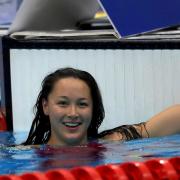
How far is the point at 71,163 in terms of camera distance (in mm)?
2199

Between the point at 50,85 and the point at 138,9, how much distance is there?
0.94 meters

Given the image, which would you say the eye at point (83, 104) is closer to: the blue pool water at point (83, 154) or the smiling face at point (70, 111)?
the smiling face at point (70, 111)

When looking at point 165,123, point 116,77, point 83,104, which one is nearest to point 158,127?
point 165,123

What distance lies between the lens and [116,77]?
3287mm

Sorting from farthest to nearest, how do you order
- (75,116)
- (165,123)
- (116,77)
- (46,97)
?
1. (116,77)
2. (165,123)
3. (46,97)
4. (75,116)

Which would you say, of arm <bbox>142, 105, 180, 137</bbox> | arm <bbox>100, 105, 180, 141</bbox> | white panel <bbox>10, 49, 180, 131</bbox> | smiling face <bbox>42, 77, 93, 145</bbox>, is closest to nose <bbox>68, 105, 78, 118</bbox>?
smiling face <bbox>42, 77, 93, 145</bbox>

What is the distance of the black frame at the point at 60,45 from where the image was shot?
323cm

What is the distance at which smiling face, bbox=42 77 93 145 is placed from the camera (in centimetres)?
233

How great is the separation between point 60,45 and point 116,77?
35 centimetres

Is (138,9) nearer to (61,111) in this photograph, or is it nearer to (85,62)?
(85,62)

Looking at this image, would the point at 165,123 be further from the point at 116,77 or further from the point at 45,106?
the point at 116,77

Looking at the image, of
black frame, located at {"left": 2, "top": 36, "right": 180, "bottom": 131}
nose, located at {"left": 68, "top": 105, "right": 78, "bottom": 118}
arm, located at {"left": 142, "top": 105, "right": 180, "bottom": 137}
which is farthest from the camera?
black frame, located at {"left": 2, "top": 36, "right": 180, "bottom": 131}

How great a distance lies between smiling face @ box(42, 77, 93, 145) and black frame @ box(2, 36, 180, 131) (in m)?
0.86

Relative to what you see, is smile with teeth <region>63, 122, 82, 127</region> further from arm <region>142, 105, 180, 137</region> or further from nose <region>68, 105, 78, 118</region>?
arm <region>142, 105, 180, 137</region>
